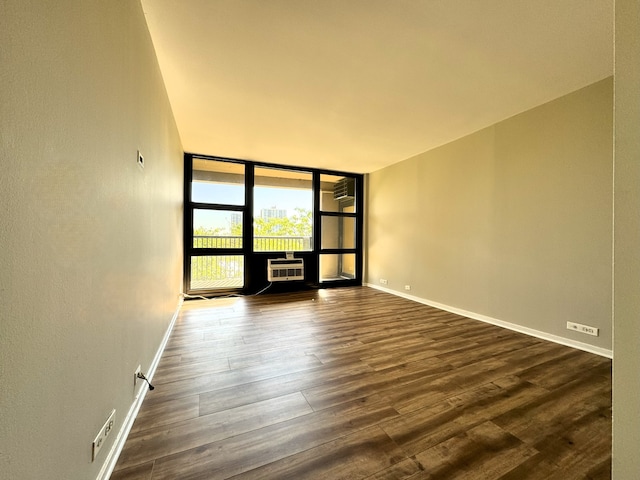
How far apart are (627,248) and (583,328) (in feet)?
Answer: 8.80

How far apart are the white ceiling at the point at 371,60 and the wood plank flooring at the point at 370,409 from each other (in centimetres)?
265

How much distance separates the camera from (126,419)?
1.36m

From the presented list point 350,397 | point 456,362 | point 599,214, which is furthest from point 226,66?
point 599,214

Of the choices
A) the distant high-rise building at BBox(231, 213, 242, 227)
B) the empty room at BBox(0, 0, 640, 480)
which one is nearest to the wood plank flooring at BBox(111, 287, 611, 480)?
the empty room at BBox(0, 0, 640, 480)

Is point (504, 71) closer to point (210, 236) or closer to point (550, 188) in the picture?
point (550, 188)

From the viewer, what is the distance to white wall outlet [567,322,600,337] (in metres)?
2.39

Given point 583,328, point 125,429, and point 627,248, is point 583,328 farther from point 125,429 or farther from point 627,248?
point 125,429

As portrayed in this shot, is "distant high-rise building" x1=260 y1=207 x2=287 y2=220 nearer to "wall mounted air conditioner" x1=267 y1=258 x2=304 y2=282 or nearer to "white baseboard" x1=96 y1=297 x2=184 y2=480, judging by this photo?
"wall mounted air conditioner" x1=267 y1=258 x2=304 y2=282

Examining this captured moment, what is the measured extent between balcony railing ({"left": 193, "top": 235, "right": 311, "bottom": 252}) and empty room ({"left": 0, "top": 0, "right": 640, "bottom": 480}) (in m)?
1.20

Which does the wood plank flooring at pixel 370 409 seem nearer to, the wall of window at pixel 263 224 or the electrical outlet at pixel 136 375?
the electrical outlet at pixel 136 375

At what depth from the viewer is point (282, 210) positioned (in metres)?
5.33

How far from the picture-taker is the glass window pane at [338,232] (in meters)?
5.71

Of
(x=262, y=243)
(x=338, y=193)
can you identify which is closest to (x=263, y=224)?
(x=262, y=243)

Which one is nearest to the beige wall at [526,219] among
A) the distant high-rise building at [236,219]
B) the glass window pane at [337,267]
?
the glass window pane at [337,267]
